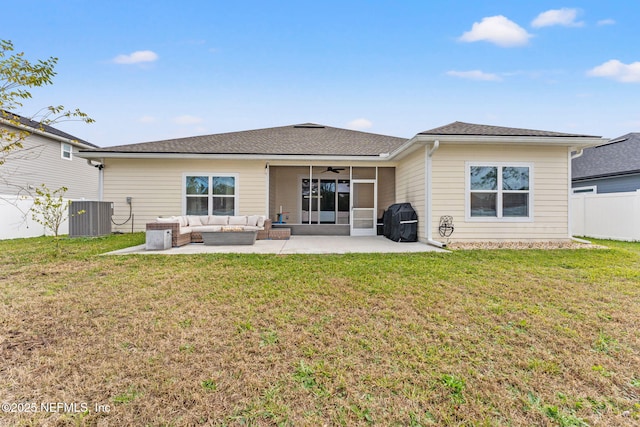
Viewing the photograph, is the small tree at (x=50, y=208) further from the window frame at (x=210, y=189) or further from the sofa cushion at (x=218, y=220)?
the sofa cushion at (x=218, y=220)

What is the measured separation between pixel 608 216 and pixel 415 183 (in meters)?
7.04

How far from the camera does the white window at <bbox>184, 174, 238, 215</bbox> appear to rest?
35.8ft

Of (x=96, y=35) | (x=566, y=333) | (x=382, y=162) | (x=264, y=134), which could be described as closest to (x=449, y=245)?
(x=382, y=162)

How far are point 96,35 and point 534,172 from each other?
14.5m

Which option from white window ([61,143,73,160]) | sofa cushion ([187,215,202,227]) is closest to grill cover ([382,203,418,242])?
sofa cushion ([187,215,202,227])

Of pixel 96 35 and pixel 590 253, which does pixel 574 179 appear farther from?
pixel 96 35

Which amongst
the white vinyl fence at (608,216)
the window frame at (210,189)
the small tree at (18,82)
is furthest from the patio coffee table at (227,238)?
the white vinyl fence at (608,216)

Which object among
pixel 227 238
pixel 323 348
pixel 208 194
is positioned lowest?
pixel 323 348

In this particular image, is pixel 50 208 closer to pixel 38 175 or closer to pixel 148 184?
pixel 148 184

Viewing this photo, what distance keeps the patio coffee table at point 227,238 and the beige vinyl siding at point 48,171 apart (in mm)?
8576

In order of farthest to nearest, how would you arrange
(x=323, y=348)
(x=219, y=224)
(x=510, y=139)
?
(x=219, y=224), (x=510, y=139), (x=323, y=348)

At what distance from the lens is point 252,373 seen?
217 cm

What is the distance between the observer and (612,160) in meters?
13.4

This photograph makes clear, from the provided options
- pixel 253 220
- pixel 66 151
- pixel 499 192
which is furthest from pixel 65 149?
pixel 499 192
